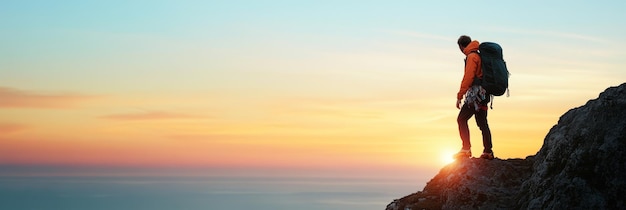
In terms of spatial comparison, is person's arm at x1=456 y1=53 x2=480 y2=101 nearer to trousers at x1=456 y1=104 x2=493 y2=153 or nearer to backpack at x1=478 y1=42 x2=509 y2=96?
backpack at x1=478 y1=42 x2=509 y2=96

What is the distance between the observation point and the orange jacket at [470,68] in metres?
16.7

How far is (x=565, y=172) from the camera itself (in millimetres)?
14258

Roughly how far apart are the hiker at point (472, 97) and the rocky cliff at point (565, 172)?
71 cm

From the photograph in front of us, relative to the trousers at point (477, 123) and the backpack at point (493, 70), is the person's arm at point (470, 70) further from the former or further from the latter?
the trousers at point (477, 123)

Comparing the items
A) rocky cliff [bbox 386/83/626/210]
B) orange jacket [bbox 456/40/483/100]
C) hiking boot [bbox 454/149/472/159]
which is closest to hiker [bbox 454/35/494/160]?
orange jacket [bbox 456/40/483/100]

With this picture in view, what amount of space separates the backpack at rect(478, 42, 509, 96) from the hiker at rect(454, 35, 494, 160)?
0.14 metres

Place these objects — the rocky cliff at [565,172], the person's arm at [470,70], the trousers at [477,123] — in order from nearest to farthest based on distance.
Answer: the rocky cliff at [565,172] < the person's arm at [470,70] < the trousers at [477,123]

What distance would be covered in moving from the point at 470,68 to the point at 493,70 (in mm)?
602

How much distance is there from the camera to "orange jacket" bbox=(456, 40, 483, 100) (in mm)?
16672

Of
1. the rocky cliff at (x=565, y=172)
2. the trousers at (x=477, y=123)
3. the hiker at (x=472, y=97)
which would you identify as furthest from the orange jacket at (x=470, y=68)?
the rocky cliff at (x=565, y=172)

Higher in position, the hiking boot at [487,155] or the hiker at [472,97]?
the hiker at [472,97]

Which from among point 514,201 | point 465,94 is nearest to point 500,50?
point 465,94

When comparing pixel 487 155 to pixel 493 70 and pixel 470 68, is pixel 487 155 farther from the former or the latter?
pixel 470 68

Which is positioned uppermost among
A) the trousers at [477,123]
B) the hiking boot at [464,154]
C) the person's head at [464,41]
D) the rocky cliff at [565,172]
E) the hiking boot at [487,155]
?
the person's head at [464,41]
